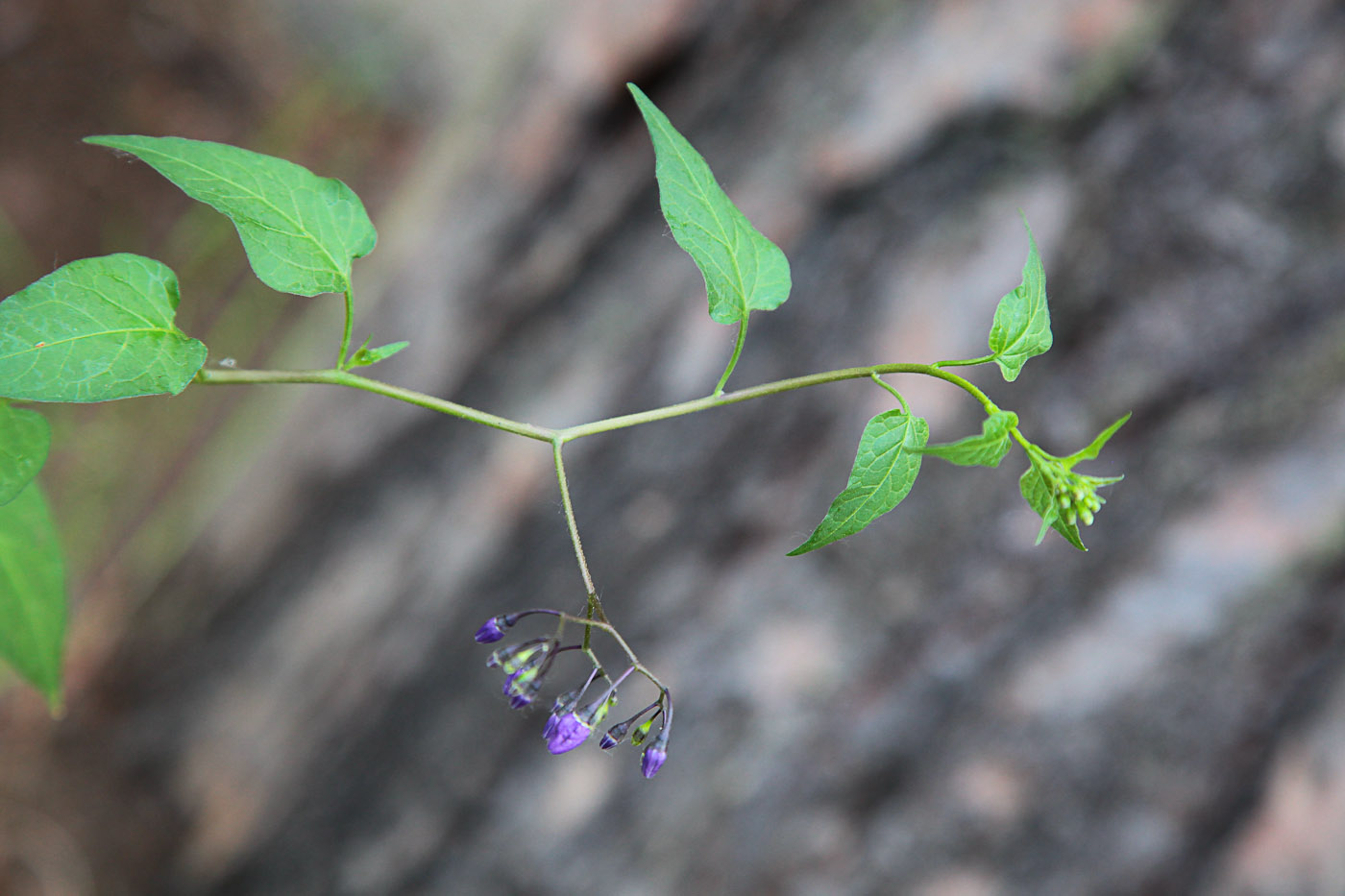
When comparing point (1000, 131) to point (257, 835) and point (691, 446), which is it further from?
point (257, 835)

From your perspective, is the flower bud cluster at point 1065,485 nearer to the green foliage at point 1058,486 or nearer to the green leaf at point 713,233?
the green foliage at point 1058,486

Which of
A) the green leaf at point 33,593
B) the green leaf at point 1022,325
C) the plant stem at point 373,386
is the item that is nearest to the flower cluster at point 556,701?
the plant stem at point 373,386

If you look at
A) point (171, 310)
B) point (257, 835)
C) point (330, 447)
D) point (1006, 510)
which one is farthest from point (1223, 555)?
point (257, 835)

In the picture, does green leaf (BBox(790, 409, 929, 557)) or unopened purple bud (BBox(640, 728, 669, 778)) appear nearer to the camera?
green leaf (BBox(790, 409, 929, 557))

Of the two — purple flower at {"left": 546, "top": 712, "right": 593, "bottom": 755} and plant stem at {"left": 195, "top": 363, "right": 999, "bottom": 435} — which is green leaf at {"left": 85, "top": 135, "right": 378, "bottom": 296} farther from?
purple flower at {"left": 546, "top": 712, "right": 593, "bottom": 755}

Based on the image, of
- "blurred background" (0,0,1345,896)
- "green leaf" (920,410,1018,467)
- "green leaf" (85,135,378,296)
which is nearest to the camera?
"green leaf" (920,410,1018,467)

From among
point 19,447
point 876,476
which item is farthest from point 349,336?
point 876,476

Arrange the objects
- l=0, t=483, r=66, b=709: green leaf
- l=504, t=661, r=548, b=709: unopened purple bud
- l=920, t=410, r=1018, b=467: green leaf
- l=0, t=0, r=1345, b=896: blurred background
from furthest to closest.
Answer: l=0, t=0, r=1345, b=896: blurred background
l=0, t=483, r=66, b=709: green leaf
l=504, t=661, r=548, b=709: unopened purple bud
l=920, t=410, r=1018, b=467: green leaf

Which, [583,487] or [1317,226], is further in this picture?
[583,487]

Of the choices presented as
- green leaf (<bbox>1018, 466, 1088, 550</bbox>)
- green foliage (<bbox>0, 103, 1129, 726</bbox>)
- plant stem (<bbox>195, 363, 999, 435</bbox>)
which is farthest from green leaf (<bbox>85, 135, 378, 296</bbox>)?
green leaf (<bbox>1018, 466, 1088, 550</bbox>)
